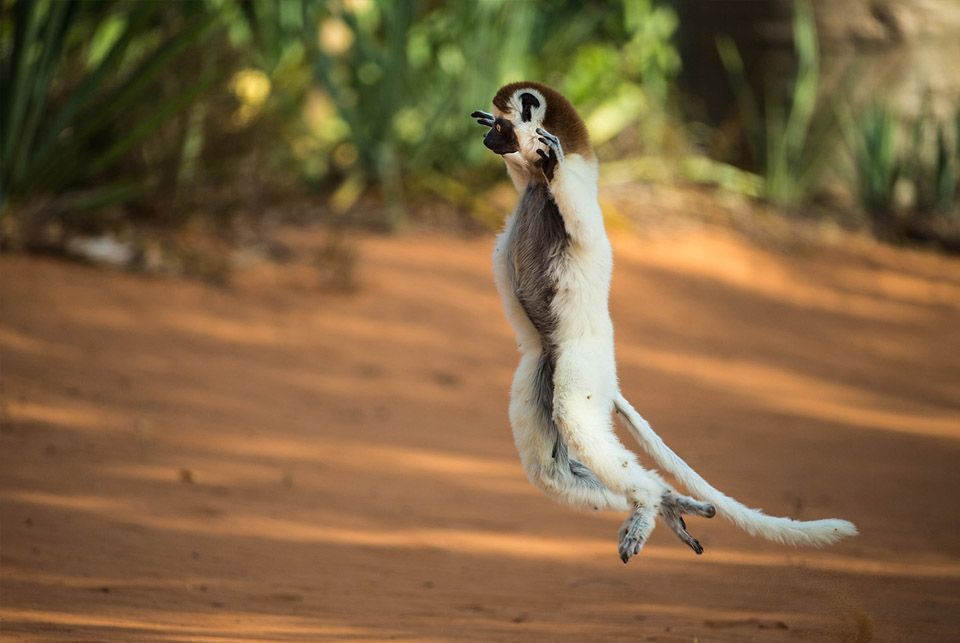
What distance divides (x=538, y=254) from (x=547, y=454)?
0.39 m

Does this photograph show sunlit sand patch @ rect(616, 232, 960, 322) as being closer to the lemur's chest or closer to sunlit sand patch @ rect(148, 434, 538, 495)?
sunlit sand patch @ rect(148, 434, 538, 495)

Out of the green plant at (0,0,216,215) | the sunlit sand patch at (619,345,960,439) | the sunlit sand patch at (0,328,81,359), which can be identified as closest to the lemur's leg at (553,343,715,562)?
the sunlit sand patch at (619,345,960,439)

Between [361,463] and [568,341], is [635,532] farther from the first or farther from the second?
[361,463]

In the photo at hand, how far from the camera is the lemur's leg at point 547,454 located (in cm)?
207

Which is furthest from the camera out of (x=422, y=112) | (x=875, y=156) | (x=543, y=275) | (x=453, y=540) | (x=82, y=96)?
(x=875, y=156)

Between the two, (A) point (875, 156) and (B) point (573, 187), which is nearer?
(B) point (573, 187)

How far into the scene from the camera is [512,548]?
→ 4.03m

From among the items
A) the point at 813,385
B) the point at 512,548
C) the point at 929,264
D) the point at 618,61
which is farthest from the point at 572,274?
the point at 618,61

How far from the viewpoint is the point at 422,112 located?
29.1 ft

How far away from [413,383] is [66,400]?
1.86 metres

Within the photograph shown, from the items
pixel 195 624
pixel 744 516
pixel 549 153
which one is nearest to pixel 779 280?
pixel 195 624

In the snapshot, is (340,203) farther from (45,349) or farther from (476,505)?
(476,505)

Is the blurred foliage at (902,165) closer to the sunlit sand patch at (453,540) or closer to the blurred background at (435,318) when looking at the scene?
the blurred background at (435,318)

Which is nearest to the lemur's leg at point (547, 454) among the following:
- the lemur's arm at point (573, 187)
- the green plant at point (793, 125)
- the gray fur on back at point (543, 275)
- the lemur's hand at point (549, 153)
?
the gray fur on back at point (543, 275)
